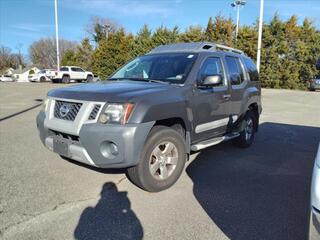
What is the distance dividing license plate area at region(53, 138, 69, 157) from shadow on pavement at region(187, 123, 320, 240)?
1751mm

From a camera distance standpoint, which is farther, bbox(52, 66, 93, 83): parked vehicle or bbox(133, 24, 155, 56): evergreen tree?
bbox(52, 66, 93, 83): parked vehicle

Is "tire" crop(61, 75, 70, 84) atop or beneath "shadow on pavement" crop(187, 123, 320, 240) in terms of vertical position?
atop

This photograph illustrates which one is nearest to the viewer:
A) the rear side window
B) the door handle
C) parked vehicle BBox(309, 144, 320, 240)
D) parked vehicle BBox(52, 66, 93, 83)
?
parked vehicle BBox(309, 144, 320, 240)

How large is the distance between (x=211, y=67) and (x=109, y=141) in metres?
2.46

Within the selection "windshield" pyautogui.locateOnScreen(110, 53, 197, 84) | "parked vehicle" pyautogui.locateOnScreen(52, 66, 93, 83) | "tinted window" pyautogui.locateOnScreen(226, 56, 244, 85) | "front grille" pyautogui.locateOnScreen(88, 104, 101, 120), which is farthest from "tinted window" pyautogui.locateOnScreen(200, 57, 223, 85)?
"parked vehicle" pyautogui.locateOnScreen(52, 66, 93, 83)

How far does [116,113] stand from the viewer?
3.83 meters

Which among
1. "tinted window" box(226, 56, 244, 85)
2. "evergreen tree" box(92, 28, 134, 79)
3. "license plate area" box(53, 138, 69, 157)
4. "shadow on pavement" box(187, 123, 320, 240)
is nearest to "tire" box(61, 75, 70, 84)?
"evergreen tree" box(92, 28, 134, 79)

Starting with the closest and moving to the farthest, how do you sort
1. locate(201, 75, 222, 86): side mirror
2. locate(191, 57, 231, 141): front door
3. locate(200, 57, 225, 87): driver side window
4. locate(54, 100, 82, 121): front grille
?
locate(54, 100, 82, 121): front grille < locate(201, 75, 222, 86): side mirror < locate(191, 57, 231, 141): front door < locate(200, 57, 225, 87): driver side window

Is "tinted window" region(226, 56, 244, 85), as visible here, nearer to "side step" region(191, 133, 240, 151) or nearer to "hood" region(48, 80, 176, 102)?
"side step" region(191, 133, 240, 151)

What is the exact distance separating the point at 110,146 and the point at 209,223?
1.41 m

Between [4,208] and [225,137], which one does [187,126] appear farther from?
[4,208]

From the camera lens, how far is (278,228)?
11.2 feet

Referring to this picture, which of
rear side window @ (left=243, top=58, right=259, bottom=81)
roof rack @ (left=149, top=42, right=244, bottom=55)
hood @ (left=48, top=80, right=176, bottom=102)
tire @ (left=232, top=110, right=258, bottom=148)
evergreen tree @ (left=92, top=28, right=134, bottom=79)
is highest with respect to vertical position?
evergreen tree @ (left=92, top=28, right=134, bottom=79)

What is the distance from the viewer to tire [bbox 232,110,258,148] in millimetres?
6609
